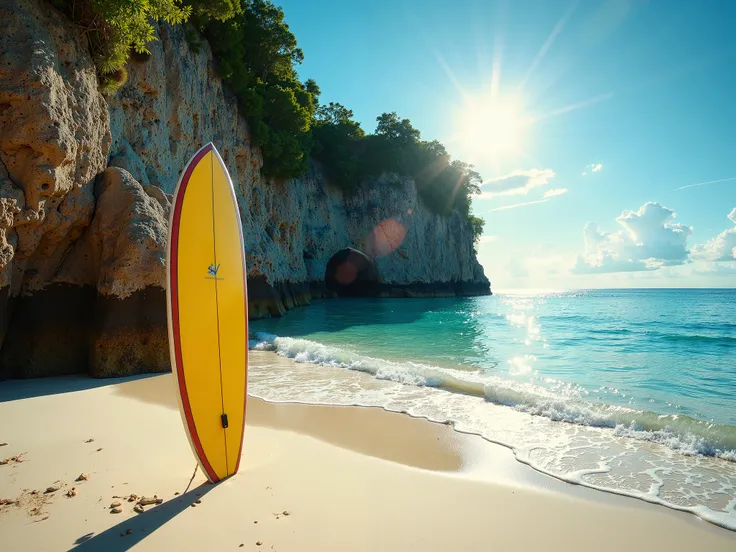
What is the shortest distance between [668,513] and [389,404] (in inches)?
138

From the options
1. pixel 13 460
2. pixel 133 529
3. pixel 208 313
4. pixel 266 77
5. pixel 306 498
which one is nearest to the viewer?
pixel 133 529

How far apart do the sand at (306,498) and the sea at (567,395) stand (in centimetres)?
52

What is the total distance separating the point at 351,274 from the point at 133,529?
35.4 meters

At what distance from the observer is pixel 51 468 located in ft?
11.3

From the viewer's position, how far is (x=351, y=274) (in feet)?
124

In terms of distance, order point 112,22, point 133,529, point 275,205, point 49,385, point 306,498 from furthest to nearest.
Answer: point 275,205 < point 112,22 < point 49,385 < point 306,498 < point 133,529

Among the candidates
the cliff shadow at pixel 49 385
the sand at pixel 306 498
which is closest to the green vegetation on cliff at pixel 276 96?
the cliff shadow at pixel 49 385

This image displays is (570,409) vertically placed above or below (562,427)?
above

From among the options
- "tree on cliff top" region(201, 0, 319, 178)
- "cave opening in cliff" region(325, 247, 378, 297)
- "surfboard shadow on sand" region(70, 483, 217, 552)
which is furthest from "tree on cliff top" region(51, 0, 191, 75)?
"cave opening in cliff" region(325, 247, 378, 297)

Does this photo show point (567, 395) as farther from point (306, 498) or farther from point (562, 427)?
point (306, 498)

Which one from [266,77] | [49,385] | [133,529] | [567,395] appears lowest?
[567,395]

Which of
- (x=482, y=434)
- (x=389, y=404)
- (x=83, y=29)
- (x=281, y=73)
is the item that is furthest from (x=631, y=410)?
(x=281, y=73)

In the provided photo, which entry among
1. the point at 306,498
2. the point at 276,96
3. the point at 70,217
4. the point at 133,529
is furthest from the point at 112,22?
the point at 276,96

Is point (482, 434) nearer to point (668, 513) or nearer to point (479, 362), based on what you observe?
point (668, 513)
